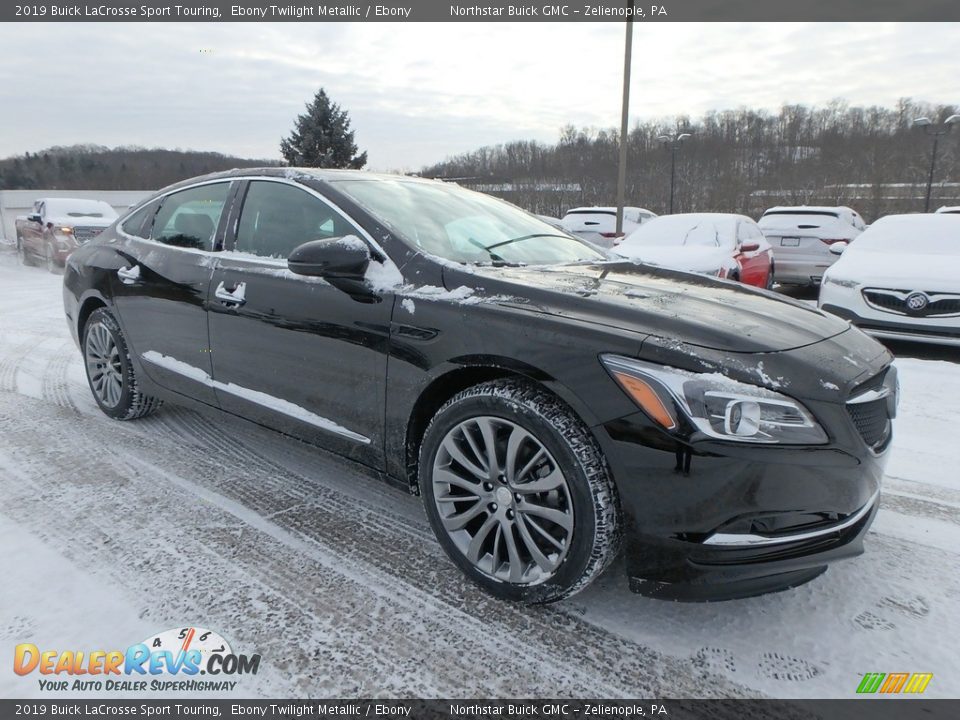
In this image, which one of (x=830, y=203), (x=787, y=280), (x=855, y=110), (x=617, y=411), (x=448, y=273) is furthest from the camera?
(x=855, y=110)

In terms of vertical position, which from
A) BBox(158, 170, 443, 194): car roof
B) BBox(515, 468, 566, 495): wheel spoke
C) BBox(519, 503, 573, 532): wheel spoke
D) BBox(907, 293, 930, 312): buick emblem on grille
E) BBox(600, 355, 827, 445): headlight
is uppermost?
BBox(158, 170, 443, 194): car roof

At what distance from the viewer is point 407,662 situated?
1.94m

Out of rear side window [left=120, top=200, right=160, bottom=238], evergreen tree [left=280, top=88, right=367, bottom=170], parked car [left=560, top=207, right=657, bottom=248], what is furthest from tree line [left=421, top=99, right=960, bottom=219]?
rear side window [left=120, top=200, right=160, bottom=238]

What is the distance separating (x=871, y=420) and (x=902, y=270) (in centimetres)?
514

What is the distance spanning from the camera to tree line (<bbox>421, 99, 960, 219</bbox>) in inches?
2234

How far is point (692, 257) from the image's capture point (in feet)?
26.6

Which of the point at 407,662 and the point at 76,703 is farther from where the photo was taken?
the point at 407,662

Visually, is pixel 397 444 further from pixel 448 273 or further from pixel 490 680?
pixel 490 680

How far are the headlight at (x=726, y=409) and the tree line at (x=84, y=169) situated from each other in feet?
203

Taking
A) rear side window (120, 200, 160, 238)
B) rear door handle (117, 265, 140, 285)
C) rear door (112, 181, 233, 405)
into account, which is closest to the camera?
rear door (112, 181, 233, 405)

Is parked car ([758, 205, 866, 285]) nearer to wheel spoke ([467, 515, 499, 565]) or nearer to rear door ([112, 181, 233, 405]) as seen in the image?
rear door ([112, 181, 233, 405])

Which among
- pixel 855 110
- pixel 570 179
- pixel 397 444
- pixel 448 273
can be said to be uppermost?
pixel 855 110

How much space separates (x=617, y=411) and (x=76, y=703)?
70.0 inches

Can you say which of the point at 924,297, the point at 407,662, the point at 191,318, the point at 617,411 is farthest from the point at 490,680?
the point at 924,297
